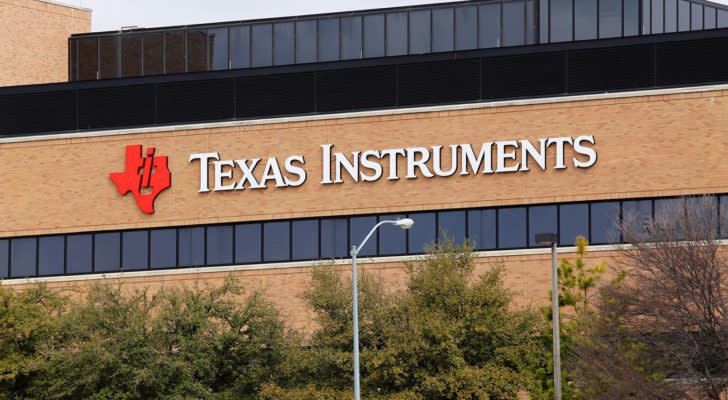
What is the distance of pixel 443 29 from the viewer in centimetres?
6731

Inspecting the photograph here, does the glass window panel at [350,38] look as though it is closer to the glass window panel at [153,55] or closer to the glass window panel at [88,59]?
the glass window panel at [153,55]

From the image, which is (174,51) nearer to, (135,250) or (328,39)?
(328,39)

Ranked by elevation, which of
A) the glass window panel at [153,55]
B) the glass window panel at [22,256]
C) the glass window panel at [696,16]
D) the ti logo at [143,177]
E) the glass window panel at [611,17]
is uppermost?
the glass window panel at [696,16]

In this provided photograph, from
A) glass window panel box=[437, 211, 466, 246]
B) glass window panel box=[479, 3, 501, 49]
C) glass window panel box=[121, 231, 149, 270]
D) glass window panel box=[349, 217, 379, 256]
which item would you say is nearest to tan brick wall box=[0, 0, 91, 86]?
glass window panel box=[121, 231, 149, 270]

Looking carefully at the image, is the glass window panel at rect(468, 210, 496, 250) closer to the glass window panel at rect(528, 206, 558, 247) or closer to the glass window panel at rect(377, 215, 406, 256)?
the glass window panel at rect(528, 206, 558, 247)

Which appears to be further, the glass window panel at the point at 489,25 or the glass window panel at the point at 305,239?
the glass window panel at the point at 489,25

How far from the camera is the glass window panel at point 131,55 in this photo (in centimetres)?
7000

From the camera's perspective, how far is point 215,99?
64.7 m

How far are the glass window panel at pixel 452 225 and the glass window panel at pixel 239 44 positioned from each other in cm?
1347

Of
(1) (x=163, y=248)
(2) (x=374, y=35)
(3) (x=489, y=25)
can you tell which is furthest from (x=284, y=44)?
(1) (x=163, y=248)

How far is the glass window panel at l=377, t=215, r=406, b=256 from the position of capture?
61.8 metres

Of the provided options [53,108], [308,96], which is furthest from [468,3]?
[53,108]

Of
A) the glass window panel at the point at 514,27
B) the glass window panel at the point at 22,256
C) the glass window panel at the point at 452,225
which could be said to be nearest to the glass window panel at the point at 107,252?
the glass window panel at the point at 22,256

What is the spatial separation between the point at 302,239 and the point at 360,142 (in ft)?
15.2
